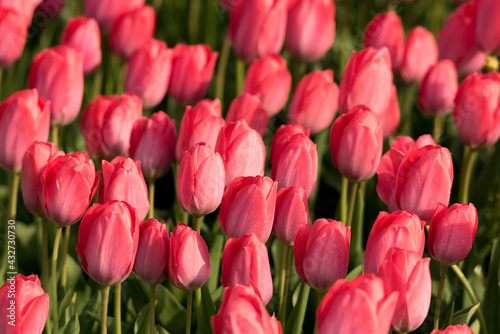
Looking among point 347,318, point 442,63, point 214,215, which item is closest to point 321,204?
point 214,215

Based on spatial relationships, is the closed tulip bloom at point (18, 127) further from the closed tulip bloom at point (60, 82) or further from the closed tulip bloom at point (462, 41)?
the closed tulip bloom at point (462, 41)

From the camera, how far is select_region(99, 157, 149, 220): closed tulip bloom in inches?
41.6

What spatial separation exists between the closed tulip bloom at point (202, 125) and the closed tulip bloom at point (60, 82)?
0.35 meters

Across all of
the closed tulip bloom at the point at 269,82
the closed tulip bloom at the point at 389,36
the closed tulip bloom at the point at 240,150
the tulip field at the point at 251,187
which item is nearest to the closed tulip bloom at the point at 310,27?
the tulip field at the point at 251,187

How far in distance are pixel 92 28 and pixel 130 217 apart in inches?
39.3

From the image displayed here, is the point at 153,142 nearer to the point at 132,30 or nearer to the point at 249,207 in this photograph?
the point at 249,207

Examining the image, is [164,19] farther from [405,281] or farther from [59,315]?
[405,281]

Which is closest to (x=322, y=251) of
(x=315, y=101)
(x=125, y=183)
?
(x=125, y=183)

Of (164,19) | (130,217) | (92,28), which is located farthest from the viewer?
(164,19)

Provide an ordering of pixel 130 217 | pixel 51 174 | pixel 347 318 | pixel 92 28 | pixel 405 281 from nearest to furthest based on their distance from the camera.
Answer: pixel 347 318
pixel 405 281
pixel 130 217
pixel 51 174
pixel 92 28

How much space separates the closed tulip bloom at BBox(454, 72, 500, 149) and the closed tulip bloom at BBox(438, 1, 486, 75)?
17.1 inches

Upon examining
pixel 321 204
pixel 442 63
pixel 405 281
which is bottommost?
pixel 321 204

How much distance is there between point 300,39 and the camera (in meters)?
1.86

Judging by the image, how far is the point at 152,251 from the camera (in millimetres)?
981
